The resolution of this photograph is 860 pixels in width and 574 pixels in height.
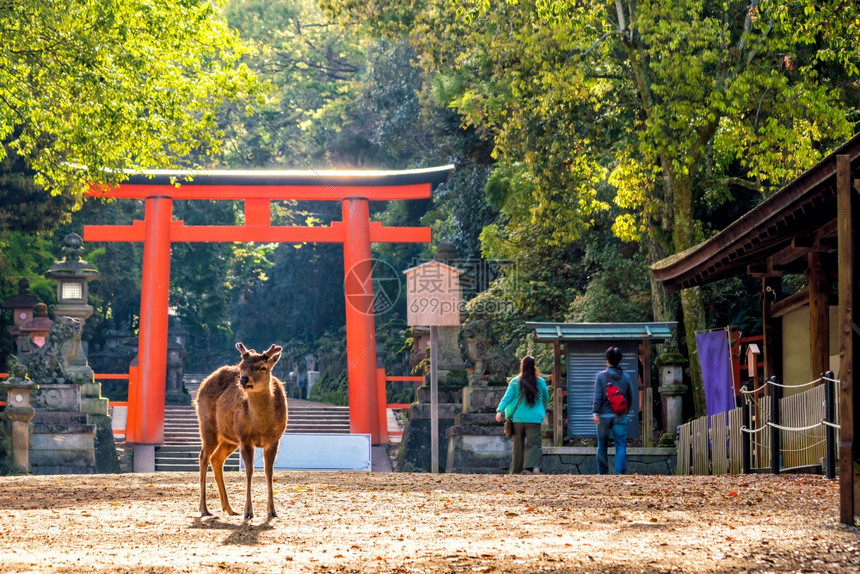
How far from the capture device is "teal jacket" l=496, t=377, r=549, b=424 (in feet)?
48.6

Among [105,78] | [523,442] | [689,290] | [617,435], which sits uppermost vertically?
[105,78]

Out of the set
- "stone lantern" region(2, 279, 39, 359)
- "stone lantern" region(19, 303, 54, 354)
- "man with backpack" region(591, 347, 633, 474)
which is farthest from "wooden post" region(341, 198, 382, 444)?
"man with backpack" region(591, 347, 633, 474)

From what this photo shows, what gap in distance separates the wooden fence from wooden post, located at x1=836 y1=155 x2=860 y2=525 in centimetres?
293

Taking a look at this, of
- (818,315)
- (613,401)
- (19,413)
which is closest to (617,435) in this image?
(613,401)

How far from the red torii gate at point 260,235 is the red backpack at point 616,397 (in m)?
12.2

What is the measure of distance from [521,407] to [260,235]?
13.4 meters

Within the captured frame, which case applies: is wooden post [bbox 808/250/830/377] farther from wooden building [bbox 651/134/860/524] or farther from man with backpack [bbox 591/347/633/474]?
man with backpack [bbox 591/347/633/474]

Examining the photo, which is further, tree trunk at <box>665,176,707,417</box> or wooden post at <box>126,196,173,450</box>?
wooden post at <box>126,196,173,450</box>

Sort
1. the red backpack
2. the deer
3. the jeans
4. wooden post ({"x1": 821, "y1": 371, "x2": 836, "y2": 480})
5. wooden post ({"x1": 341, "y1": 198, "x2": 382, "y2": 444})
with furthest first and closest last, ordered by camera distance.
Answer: wooden post ({"x1": 341, "y1": 198, "x2": 382, "y2": 444}), the jeans, the red backpack, wooden post ({"x1": 821, "y1": 371, "x2": 836, "y2": 480}), the deer

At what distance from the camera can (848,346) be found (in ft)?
25.9

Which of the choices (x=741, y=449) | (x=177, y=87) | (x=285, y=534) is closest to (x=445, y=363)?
(x=177, y=87)

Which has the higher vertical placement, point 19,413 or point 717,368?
point 717,368

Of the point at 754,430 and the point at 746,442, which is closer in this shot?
the point at 754,430

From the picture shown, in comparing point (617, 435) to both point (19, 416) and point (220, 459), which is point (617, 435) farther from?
point (19, 416)
